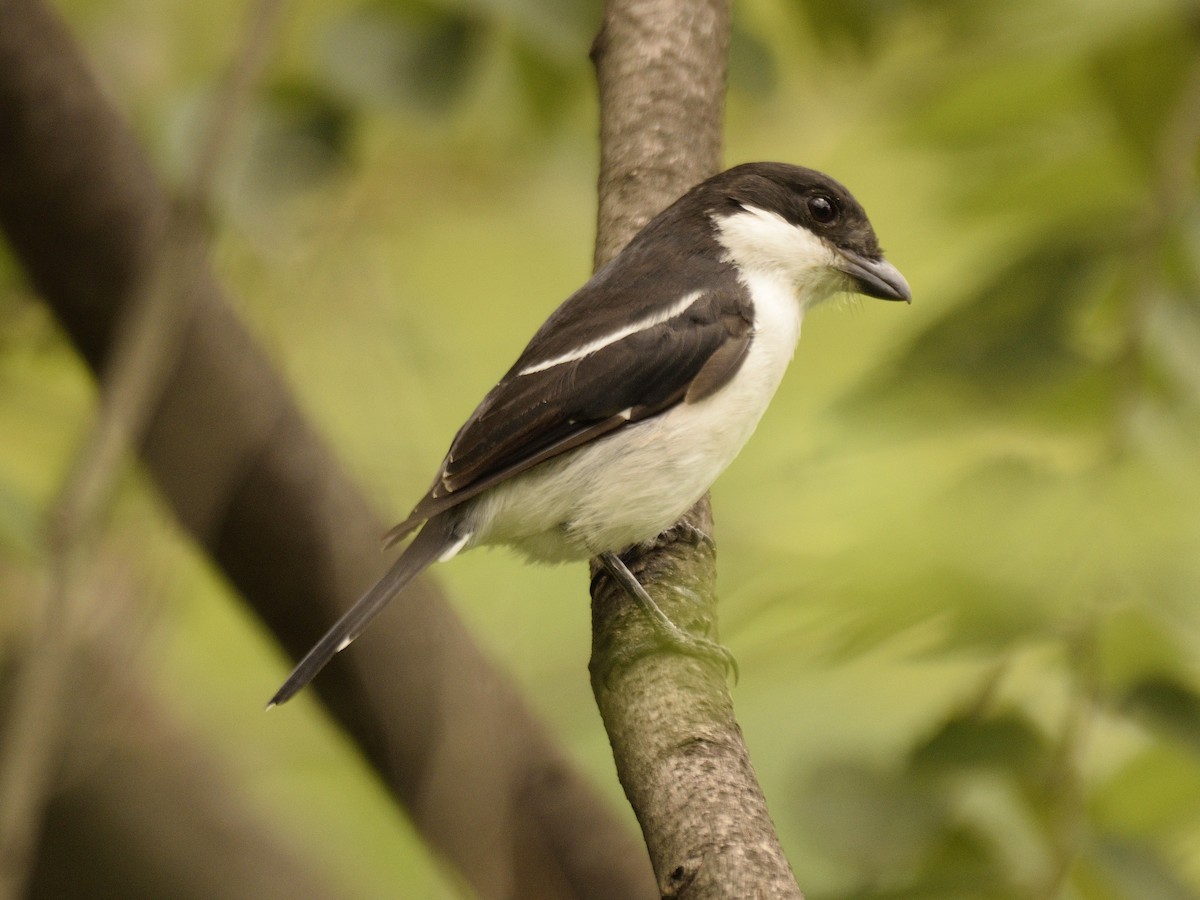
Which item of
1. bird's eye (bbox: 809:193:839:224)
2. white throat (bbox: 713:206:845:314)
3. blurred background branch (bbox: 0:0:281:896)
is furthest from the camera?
bird's eye (bbox: 809:193:839:224)

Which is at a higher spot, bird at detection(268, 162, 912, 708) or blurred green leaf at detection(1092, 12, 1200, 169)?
blurred green leaf at detection(1092, 12, 1200, 169)

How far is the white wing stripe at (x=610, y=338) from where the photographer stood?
3133 mm

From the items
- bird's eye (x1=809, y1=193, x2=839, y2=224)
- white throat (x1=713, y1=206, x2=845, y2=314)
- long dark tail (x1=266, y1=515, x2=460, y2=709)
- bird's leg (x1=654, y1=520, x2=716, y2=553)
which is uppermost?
bird's eye (x1=809, y1=193, x2=839, y2=224)

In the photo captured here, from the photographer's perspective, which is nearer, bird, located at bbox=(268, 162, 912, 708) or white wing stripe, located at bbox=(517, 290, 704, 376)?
bird, located at bbox=(268, 162, 912, 708)

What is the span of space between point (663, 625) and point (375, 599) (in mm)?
600

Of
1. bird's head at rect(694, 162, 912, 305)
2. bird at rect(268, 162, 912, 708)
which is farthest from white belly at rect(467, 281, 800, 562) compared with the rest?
bird's head at rect(694, 162, 912, 305)

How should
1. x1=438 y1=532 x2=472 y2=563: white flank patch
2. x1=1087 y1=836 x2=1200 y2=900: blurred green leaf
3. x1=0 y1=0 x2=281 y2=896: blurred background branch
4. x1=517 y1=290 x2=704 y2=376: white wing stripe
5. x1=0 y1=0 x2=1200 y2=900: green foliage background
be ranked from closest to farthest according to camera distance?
x1=0 y1=0 x2=281 y2=896: blurred background branch → x1=0 y1=0 x2=1200 y2=900: green foliage background → x1=1087 y1=836 x2=1200 y2=900: blurred green leaf → x1=438 y1=532 x2=472 y2=563: white flank patch → x1=517 y1=290 x2=704 y2=376: white wing stripe

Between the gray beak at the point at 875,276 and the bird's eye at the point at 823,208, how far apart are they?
96mm

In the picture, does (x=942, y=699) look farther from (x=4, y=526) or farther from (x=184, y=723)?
(x=184, y=723)

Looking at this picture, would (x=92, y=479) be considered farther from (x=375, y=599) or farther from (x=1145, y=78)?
(x=1145, y=78)

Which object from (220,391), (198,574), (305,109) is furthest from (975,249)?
(198,574)

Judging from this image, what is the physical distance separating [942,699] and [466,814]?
2.97 feet

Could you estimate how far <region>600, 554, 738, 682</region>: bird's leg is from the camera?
2375 millimetres

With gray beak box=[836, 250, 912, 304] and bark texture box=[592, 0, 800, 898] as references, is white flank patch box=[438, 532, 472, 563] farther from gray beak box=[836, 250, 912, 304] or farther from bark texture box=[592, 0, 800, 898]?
gray beak box=[836, 250, 912, 304]
